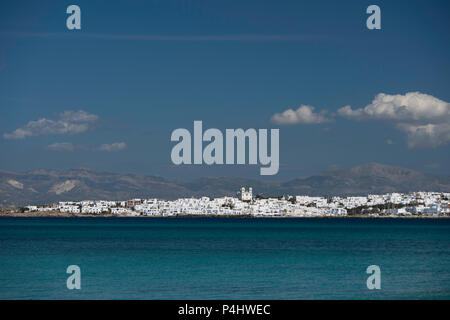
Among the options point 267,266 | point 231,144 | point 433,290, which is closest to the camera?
point 433,290

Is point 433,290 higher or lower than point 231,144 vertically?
lower

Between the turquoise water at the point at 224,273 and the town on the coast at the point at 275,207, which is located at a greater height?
the town on the coast at the point at 275,207

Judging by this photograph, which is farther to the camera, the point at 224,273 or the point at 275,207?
the point at 275,207

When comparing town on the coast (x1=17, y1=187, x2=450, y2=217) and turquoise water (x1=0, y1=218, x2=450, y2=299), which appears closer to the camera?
turquoise water (x1=0, y1=218, x2=450, y2=299)

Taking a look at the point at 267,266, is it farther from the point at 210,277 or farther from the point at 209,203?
the point at 209,203

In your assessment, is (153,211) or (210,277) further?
(153,211)

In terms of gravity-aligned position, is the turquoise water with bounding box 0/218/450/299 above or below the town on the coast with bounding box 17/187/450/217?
below

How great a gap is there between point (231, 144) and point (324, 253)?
1776 cm

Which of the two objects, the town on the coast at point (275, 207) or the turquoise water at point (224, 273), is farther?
the town on the coast at point (275, 207)

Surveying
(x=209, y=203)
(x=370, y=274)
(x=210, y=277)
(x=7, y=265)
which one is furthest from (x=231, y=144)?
(x=209, y=203)
